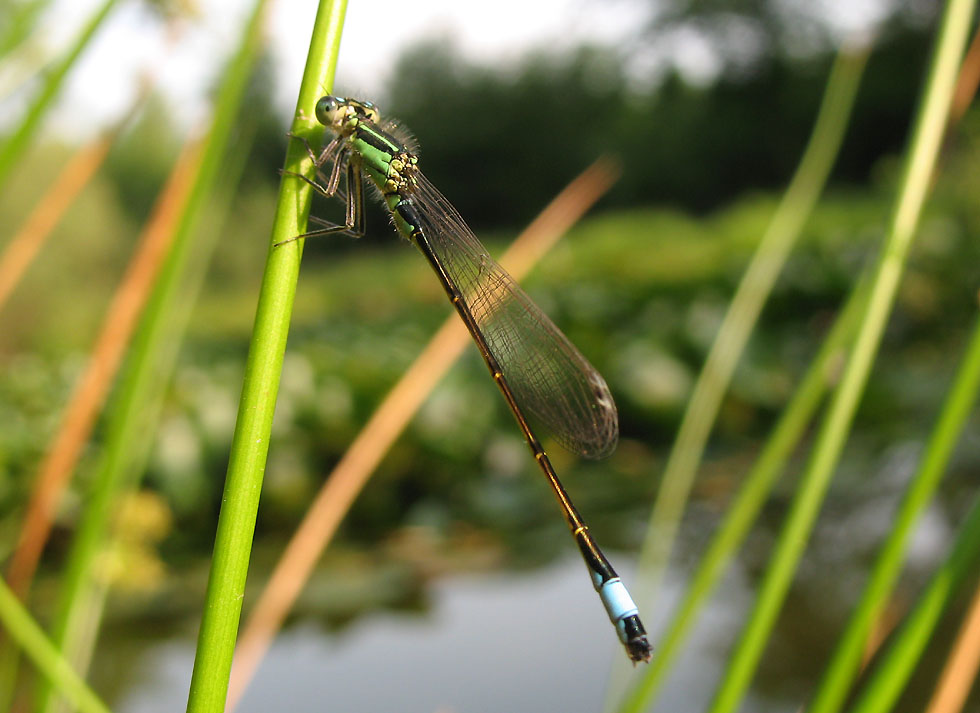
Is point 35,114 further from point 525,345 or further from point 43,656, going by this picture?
point 525,345

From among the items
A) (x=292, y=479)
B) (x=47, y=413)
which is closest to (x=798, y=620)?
(x=292, y=479)

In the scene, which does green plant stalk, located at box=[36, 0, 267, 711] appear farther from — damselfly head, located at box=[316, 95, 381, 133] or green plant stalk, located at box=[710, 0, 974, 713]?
green plant stalk, located at box=[710, 0, 974, 713]

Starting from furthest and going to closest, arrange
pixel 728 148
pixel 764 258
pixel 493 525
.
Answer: pixel 728 148
pixel 493 525
pixel 764 258

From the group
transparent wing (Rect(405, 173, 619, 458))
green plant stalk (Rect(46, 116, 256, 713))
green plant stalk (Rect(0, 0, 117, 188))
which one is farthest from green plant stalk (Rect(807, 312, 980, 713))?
green plant stalk (Rect(46, 116, 256, 713))

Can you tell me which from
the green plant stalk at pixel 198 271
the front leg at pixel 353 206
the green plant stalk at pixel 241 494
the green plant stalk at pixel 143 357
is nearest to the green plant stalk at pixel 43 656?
the green plant stalk at pixel 143 357

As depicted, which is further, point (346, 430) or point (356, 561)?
point (346, 430)

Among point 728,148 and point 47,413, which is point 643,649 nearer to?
point 47,413
